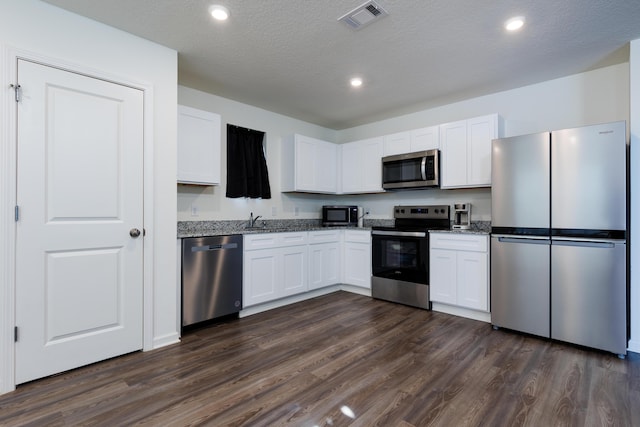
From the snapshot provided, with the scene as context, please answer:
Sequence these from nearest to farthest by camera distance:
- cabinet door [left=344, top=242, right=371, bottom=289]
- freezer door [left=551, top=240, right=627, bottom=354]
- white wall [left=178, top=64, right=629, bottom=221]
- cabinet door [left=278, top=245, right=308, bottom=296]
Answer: freezer door [left=551, top=240, right=627, bottom=354] → white wall [left=178, top=64, right=629, bottom=221] → cabinet door [left=278, top=245, right=308, bottom=296] → cabinet door [left=344, top=242, right=371, bottom=289]

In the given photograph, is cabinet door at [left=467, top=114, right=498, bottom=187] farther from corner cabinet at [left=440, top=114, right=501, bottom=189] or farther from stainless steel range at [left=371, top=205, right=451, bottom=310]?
stainless steel range at [left=371, top=205, right=451, bottom=310]

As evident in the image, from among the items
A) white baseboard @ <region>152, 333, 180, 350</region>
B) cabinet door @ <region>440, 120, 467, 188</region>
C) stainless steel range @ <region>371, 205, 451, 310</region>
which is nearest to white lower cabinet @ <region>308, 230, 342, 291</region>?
stainless steel range @ <region>371, 205, 451, 310</region>

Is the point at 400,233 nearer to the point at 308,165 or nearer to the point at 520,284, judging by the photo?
the point at 520,284

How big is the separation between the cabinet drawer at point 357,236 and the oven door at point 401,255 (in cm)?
9

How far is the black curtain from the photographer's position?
3.95m

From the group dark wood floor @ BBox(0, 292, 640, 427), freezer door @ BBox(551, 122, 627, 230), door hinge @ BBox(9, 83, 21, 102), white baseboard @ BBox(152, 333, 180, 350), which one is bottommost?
dark wood floor @ BBox(0, 292, 640, 427)

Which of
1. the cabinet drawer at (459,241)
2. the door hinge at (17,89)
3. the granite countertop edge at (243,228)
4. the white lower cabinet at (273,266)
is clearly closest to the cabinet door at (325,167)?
the granite countertop edge at (243,228)

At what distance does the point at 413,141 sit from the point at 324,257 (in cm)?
191

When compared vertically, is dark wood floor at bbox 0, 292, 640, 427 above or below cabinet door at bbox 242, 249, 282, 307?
below

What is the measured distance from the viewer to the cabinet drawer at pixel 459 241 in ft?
10.5

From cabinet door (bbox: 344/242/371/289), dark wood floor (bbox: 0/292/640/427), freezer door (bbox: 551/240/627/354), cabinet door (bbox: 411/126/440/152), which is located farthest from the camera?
cabinet door (bbox: 344/242/371/289)

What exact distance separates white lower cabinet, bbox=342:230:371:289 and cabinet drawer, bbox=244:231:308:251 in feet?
2.39

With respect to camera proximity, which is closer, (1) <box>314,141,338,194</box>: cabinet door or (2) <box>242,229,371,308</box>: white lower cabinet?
(2) <box>242,229,371,308</box>: white lower cabinet

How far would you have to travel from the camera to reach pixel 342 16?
224 cm
